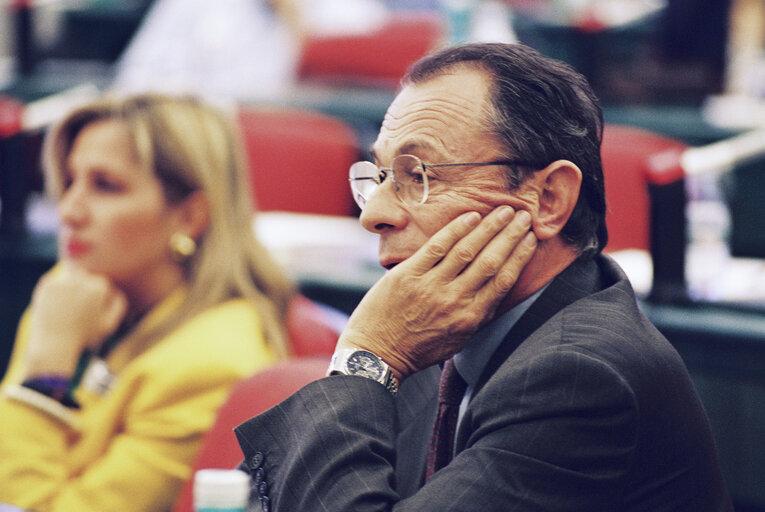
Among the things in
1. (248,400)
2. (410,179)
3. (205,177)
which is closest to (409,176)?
(410,179)

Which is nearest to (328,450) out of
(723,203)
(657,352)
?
(657,352)

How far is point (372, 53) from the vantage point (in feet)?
15.5

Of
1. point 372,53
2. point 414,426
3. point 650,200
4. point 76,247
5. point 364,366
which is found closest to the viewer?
point 364,366

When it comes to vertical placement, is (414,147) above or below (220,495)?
above

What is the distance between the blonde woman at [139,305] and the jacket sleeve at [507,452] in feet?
2.64

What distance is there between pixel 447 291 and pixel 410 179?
156mm

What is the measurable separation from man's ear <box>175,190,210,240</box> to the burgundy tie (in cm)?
103

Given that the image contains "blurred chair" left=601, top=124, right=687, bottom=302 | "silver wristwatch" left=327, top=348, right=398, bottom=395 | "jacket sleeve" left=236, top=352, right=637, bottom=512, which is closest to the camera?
"jacket sleeve" left=236, top=352, right=637, bottom=512

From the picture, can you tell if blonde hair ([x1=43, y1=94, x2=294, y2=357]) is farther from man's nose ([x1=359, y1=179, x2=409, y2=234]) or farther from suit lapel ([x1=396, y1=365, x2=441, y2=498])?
man's nose ([x1=359, y1=179, x2=409, y2=234])

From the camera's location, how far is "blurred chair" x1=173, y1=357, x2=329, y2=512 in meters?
1.59

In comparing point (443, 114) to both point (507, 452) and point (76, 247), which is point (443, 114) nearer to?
point (507, 452)

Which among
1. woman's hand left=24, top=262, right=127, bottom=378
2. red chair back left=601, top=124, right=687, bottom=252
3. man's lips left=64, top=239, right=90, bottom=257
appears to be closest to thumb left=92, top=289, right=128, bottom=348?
woman's hand left=24, top=262, right=127, bottom=378

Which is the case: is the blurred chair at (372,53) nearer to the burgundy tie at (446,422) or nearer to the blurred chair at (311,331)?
the blurred chair at (311,331)

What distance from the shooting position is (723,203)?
10.2ft
